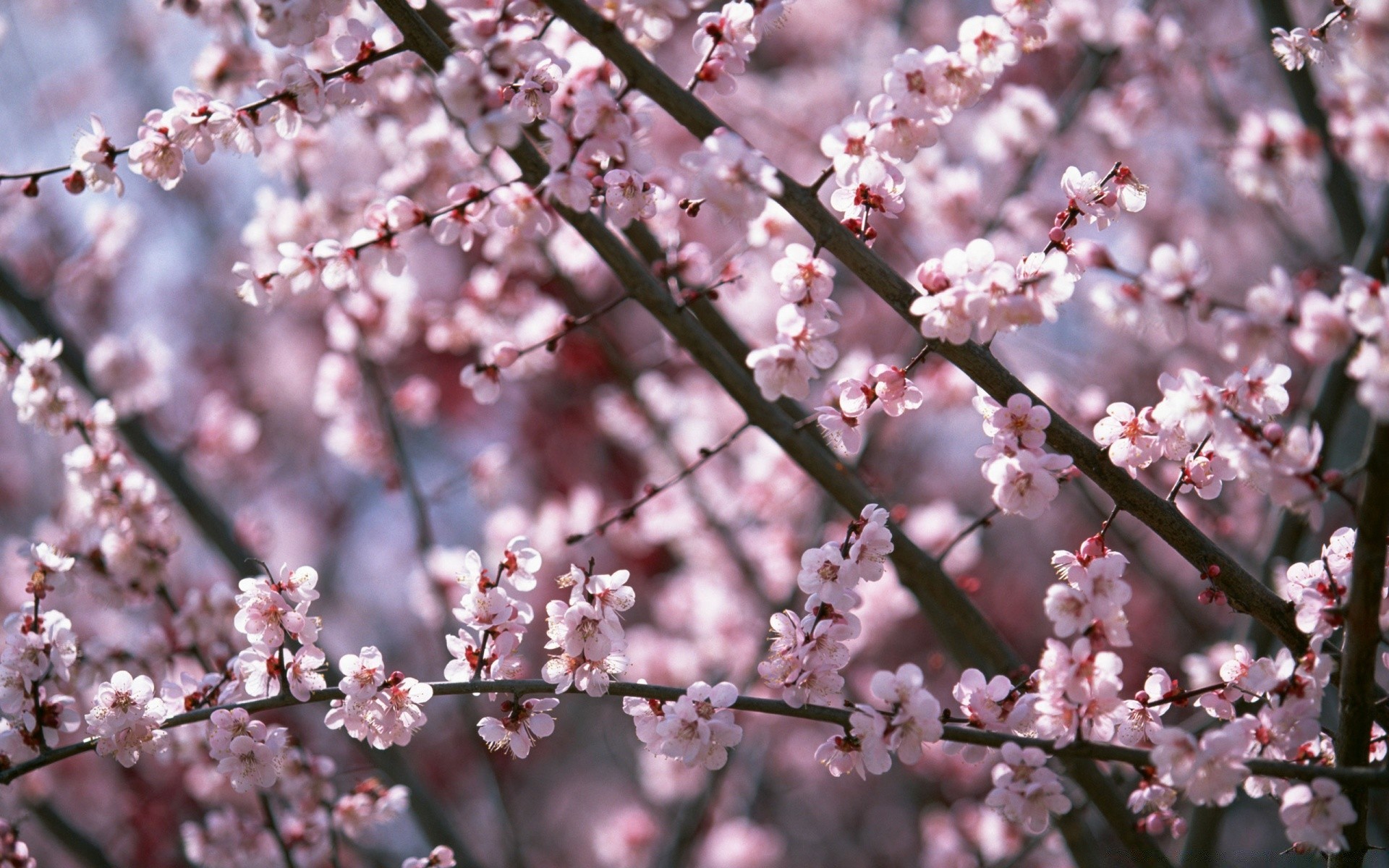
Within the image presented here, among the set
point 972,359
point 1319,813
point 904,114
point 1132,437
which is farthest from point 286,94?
point 1319,813

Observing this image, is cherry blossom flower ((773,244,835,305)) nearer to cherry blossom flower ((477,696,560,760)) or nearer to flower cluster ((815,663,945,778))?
flower cluster ((815,663,945,778))

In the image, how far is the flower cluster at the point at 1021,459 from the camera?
1581 millimetres

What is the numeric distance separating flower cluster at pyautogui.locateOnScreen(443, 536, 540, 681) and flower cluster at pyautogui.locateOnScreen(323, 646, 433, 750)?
3.4 inches

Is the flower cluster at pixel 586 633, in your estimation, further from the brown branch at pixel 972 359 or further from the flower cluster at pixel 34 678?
the flower cluster at pixel 34 678

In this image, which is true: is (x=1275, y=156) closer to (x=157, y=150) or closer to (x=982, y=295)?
(x=982, y=295)

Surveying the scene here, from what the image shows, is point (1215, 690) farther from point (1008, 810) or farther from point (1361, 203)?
point (1361, 203)

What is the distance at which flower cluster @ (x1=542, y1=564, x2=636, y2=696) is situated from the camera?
5.46 ft

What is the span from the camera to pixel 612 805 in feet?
28.6

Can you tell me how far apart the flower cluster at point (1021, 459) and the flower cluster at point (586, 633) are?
0.69 meters

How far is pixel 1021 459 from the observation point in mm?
1582

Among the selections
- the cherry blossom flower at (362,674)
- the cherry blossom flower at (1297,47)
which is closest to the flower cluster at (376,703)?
the cherry blossom flower at (362,674)

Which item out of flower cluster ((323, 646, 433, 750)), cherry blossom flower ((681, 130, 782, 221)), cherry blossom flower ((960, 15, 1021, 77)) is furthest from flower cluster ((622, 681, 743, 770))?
cherry blossom flower ((960, 15, 1021, 77))

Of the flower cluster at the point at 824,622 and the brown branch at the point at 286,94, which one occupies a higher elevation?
the brown branch at the point at 286,94

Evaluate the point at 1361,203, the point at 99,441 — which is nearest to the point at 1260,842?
the point at 1361,203
